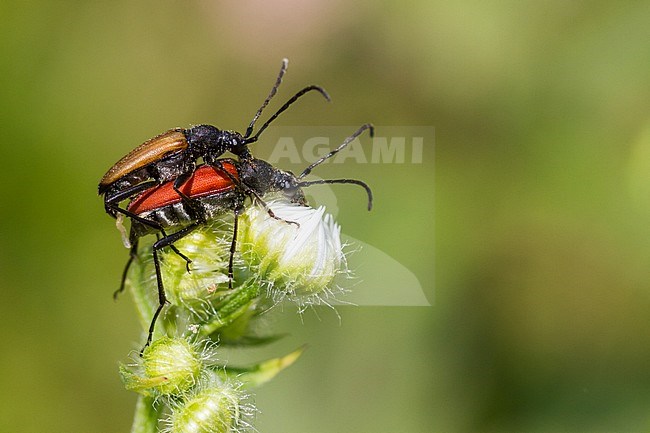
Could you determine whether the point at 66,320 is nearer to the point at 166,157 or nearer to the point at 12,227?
the point at 12,227

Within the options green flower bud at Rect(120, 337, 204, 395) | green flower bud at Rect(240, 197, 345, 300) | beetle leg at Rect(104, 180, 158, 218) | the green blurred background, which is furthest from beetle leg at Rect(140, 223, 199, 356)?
the green blurred background

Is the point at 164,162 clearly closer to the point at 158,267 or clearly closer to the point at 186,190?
the point at 186,190

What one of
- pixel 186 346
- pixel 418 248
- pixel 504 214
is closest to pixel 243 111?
pixel 418 248

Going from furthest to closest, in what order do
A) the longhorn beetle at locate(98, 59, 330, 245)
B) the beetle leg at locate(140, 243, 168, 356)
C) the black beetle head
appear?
the black beetle head, the longhorn beetle at locate(98, 59, 330, 245), the beetle leg at locate(140, 243, 168, 356)

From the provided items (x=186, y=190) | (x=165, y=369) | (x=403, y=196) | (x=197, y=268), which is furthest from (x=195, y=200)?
(x=403, y=196)

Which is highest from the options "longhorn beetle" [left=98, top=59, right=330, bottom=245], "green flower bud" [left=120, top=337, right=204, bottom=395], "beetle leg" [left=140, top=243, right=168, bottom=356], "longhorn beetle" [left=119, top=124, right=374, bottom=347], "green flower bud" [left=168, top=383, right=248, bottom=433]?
"longhorn beetle" [left=98, top=59, right=330, bottom=245]

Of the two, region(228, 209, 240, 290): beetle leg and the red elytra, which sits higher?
the red elytra

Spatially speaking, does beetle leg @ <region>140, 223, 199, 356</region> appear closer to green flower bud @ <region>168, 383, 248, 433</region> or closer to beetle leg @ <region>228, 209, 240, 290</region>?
beetle leg @ <region>228, 209, 240, 290</region>
